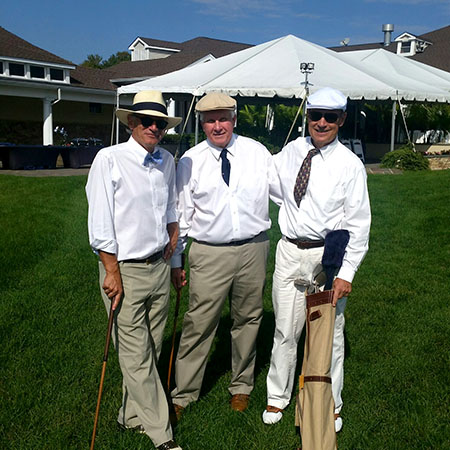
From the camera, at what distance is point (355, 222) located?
3.48 meters

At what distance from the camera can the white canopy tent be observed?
52.8 feet

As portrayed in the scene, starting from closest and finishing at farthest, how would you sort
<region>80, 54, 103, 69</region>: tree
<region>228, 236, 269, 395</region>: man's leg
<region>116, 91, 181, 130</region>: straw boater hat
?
<region>116, 91, 181, 130</region>: straw boater hat
<region>228, 236, 269, 395</region>: man's leg
<region>80, 54, 103, 69</region>: tree

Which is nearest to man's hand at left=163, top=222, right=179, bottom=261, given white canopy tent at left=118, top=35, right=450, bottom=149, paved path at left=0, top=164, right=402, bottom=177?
white canopy tent at left=118, top=35, right=450, bottom=149

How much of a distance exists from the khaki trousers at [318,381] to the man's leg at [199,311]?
775 millimetres

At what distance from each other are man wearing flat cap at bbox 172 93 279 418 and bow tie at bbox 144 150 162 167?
354mm

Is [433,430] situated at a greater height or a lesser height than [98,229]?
lesser

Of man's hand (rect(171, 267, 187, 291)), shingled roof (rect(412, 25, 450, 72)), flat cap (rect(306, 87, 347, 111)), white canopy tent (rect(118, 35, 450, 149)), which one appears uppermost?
shingled roof (rect(412, 25, 450, 72))

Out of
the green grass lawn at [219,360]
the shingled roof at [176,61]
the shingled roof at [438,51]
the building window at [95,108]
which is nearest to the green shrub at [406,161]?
the green grass lawn at [219,360]

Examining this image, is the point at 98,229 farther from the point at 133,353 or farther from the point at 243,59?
the point at 243,59

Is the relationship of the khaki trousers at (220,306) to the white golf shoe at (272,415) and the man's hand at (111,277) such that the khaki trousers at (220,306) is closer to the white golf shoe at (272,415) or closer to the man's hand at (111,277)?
the white golf shoe at (272,415)

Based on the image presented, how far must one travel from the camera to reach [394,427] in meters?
3.77

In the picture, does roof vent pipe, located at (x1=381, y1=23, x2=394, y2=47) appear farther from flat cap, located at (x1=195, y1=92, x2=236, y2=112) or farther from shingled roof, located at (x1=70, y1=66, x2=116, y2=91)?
flat cap, located at (x1=195, y1=92, x2=236, y2=112)

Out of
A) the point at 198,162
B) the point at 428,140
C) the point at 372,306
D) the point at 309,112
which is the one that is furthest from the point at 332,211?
the point at 428,140

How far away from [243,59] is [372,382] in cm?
1541
